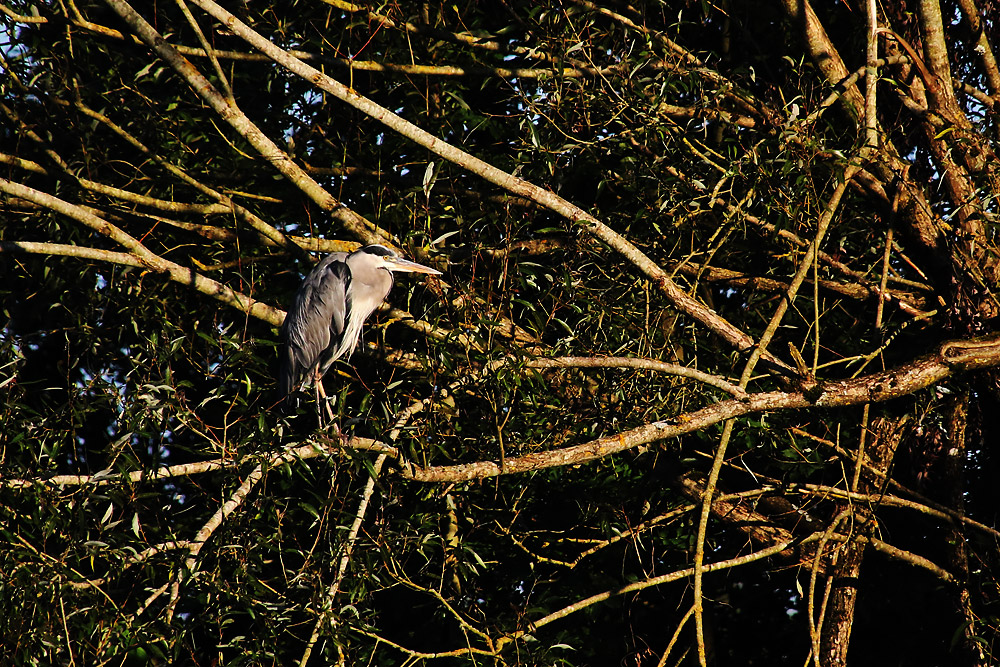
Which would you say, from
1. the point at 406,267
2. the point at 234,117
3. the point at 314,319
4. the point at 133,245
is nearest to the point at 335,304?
the point at 314,319

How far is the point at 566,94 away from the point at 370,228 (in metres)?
0.87

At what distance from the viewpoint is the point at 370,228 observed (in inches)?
132

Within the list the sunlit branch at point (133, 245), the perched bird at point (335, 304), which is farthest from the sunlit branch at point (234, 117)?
the perched bird at point (335, 304)

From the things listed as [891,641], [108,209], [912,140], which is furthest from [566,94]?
[891,641]

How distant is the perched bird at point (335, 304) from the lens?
3.82 m

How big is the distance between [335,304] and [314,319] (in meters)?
0.12

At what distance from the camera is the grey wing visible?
3863mm

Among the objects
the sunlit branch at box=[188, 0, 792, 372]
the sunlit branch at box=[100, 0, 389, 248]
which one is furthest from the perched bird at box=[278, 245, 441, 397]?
the sunlit branch at box=[188, 0, 792, 372]

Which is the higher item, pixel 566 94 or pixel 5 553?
pixel 566 94

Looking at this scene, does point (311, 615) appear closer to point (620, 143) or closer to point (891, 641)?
point (620, 143)

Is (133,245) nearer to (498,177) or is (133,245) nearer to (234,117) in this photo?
(234,117)

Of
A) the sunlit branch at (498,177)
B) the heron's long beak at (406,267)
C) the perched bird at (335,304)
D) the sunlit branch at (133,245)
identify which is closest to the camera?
the sunlit branch at (498,177)

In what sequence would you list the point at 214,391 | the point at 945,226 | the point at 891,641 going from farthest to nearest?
the point at 891,641, the point at 945,226, the point at 214,391

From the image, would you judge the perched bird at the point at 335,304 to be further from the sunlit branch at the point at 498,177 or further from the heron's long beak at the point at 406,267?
the sunlit branch at the point at 498,177
